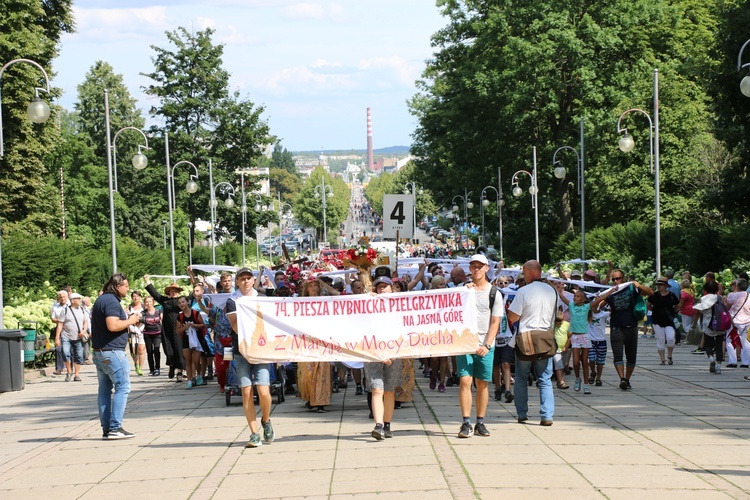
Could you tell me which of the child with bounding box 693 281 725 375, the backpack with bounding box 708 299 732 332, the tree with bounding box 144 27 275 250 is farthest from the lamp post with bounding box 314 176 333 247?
the backpack with bounding box 708 299 732 332

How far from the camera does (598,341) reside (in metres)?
16.9

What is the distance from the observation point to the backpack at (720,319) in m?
19.2

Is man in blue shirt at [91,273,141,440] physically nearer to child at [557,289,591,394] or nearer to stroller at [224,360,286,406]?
stroller at [224,360,286,406]

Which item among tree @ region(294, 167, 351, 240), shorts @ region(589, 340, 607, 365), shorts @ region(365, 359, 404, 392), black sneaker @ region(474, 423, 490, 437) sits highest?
tree @ region(294, 167, 351, 240)

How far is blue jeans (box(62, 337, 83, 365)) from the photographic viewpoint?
21.5m

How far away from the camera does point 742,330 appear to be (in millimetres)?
19156

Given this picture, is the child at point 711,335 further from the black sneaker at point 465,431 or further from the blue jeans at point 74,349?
the blue jeans at point 74,349

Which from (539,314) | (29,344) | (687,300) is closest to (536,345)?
(539,314)

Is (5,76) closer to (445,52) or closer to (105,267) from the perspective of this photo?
(105,267)

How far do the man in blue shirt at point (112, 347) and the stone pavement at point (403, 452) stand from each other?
1.60 ft

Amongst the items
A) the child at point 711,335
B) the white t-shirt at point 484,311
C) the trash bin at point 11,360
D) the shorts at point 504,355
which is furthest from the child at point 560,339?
the trash bin at point 11,360

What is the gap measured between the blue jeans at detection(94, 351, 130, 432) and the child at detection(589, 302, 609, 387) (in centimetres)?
746

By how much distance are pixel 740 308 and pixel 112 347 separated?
11403 millimetres

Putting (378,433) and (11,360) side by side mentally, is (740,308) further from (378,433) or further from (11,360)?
(11,360)
